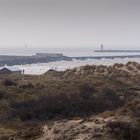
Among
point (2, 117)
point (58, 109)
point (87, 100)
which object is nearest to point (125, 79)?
point (87, 100)

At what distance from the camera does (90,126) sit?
761 inches

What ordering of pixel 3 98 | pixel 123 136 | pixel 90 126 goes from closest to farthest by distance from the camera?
pixel 123 136, pixel 90 126, pixel 3 98

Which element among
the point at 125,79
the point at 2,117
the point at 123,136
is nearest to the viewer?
the point at 123,136

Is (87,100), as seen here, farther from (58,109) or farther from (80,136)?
(80,136)

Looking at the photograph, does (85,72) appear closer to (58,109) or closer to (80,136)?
(58,109)

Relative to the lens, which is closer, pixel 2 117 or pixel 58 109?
pixel 2 117

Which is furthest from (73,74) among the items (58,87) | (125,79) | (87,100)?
(87,100)

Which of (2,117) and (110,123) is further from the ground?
(110,123)

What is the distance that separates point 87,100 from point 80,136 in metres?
25.1

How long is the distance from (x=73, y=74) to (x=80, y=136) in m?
54.5

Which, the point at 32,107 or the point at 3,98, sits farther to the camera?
the point at 3,98

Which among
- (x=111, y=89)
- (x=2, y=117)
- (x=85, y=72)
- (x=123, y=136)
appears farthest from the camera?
(x=85, y=72)

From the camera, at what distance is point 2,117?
34875mm

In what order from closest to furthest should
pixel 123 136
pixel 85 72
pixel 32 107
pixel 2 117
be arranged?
pixel 123 136
pixel 2 117
pixel 32 107
pixel 85 72
